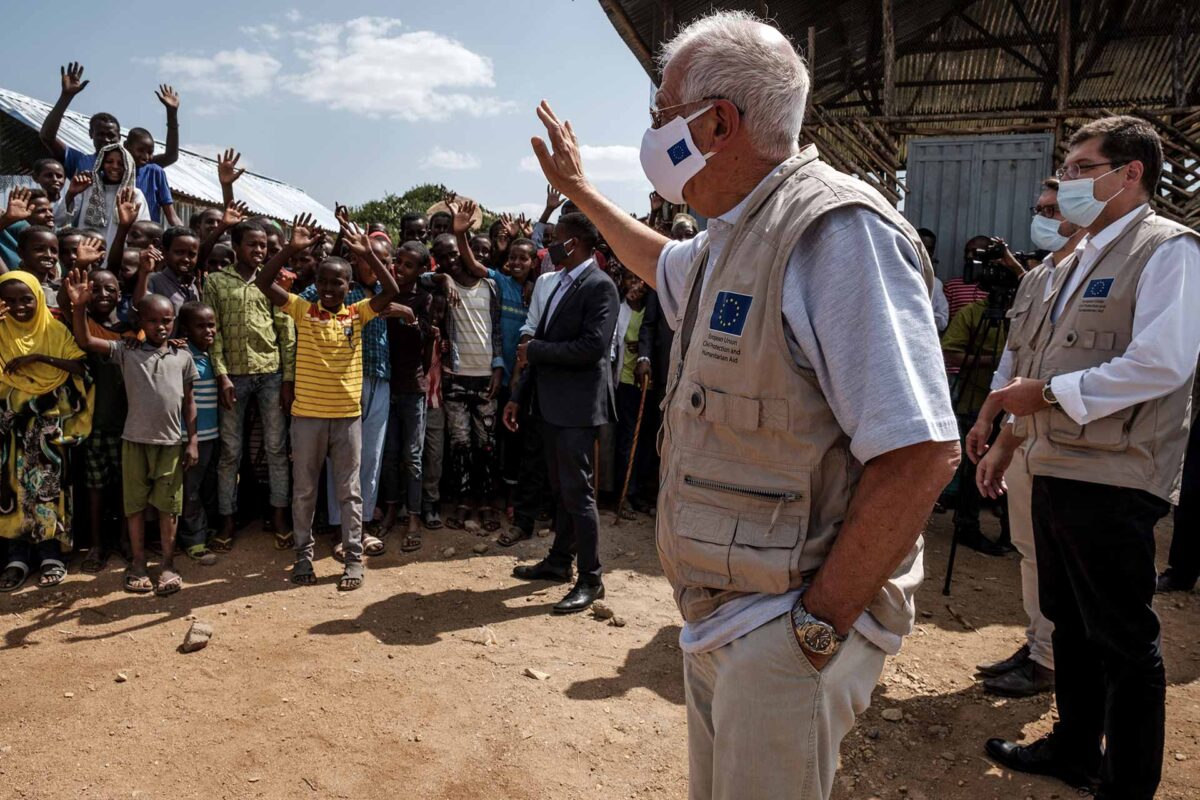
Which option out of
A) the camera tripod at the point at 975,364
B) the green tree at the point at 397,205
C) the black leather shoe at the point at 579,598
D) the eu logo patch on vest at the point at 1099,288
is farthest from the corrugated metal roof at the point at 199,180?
the eu logo patch on vest at the point at 1099,288

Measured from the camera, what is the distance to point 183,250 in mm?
5184

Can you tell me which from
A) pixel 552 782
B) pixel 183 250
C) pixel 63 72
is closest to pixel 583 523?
pixel 552 782

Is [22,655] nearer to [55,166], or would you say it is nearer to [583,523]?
[583,523]

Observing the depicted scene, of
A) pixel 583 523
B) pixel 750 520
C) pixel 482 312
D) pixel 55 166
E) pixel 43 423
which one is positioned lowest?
pixel 583 523

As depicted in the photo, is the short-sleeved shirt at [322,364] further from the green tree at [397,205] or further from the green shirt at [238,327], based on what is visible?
the green tree at [397,205]

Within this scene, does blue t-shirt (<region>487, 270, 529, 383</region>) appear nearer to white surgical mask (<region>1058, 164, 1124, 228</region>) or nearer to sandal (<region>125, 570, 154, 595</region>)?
sandal (<region>125, 570, 154, 595</region>)

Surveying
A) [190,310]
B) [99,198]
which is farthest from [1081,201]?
[99,198]

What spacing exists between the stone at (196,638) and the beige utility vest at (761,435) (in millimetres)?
3282

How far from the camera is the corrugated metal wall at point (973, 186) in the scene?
26.8 ft

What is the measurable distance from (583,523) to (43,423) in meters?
3.13

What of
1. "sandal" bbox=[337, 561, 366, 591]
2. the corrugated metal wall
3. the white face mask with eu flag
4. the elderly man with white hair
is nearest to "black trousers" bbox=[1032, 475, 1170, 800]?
the elderly man with white hair

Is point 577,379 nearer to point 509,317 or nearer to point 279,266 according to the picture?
point 509,317

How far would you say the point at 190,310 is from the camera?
4.88 meters

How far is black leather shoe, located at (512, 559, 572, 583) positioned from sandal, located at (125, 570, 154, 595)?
2080 mm
